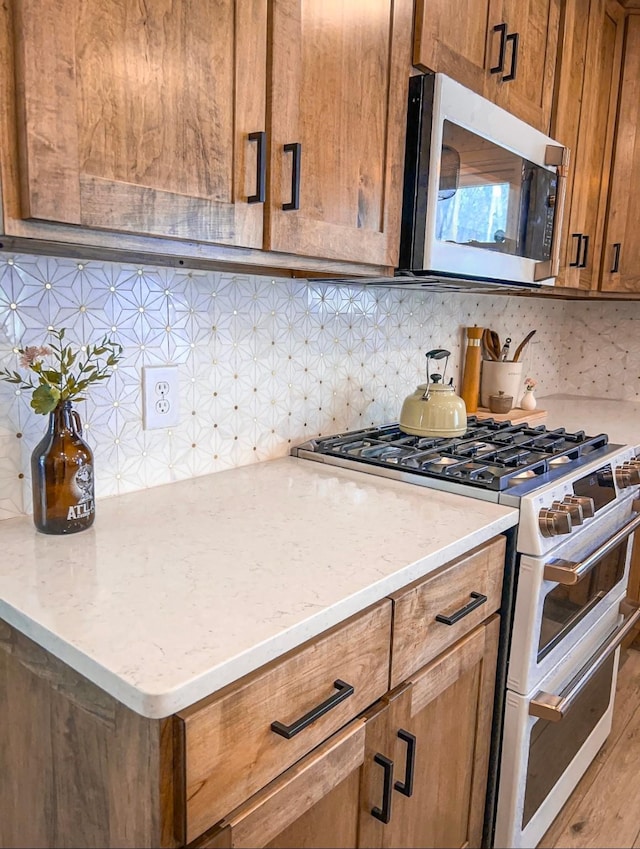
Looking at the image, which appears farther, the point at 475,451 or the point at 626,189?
the point at 626,189

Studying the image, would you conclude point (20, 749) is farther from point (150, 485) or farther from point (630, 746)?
point (630, 746)

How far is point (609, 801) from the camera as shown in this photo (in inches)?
63.1

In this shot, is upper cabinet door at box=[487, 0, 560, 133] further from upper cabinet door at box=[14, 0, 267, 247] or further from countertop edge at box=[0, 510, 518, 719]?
countertop edge at box=[0, 510, 518, 719]

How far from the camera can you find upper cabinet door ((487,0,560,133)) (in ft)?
4.74

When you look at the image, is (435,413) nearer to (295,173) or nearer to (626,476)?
(626,476)

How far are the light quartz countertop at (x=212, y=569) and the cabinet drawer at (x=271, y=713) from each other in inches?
1.1

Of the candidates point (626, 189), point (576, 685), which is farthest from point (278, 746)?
point (626, 189)

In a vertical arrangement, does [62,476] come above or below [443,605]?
above

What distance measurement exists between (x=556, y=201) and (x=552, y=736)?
4.36ft

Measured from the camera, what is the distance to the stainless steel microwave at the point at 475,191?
1.26 m

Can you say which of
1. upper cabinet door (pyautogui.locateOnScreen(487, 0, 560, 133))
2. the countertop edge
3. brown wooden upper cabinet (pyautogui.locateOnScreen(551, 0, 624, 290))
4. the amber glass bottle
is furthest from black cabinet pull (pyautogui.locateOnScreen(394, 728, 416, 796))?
brown wooden upper cabinet (pyautogui.locateOnScreen(551, 0, 624, 290))

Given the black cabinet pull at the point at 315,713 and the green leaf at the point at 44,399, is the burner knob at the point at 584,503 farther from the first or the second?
the green leaf at the point at 44,399

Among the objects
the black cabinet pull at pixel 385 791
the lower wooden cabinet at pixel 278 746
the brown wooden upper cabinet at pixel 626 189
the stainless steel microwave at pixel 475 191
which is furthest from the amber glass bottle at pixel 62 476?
the brown wooden upper cabinet at pixel 626 189

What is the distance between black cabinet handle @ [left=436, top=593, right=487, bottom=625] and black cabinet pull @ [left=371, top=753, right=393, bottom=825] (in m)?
0.22
